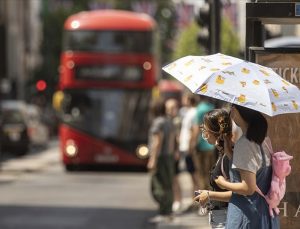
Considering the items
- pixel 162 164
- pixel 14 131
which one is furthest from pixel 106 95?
pixel 162 164

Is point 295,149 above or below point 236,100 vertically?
below

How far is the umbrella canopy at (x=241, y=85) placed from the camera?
20.1ft

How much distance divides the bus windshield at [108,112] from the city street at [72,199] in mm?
1117

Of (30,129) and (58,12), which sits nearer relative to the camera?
(30,129)

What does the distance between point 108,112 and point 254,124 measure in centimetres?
1958

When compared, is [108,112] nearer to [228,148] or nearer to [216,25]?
[216,25]

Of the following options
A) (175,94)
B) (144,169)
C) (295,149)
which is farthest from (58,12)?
(295,149)

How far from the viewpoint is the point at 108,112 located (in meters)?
25.8

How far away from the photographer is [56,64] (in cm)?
7981

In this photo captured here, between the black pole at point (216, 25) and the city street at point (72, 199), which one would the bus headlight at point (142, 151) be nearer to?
the city street at point (72, 199)

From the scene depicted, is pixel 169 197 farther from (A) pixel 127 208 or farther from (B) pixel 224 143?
(B) pixel 224 143

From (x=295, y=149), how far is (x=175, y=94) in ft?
186

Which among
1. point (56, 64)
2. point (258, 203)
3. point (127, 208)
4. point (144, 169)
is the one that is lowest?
point (56, 64)

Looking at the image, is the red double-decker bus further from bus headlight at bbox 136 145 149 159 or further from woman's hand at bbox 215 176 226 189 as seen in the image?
woman's hand at bbox 215 176 226 189
